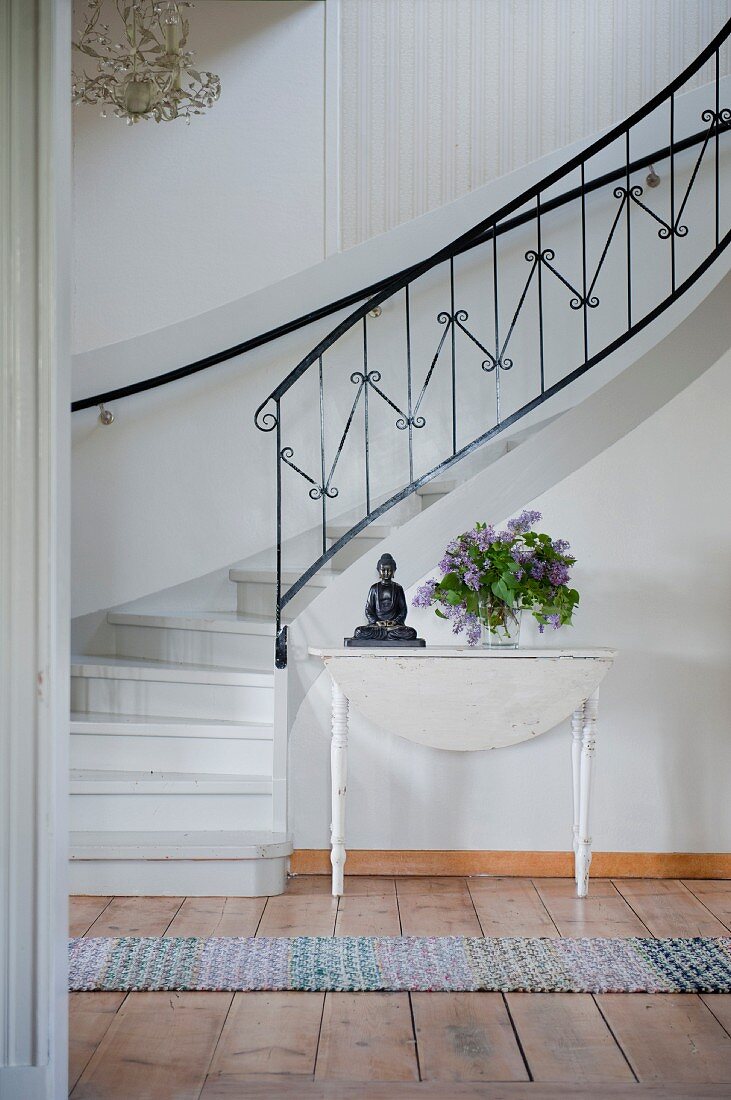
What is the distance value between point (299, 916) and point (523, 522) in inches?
50.8

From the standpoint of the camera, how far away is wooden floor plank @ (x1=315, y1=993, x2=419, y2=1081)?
6.24ft

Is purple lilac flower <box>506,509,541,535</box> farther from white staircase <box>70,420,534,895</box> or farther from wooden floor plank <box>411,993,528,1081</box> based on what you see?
wooden floor plank <box>411,993,528,1081</box>

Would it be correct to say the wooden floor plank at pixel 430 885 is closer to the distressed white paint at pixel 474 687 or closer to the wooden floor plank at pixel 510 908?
the wooden floor plank at pixel 510 908

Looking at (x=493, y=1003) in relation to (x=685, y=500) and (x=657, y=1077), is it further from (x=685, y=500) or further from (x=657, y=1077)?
(x=685, y=500)

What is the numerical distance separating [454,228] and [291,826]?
2.64 meters

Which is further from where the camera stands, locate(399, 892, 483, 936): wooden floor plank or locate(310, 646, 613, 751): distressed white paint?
locate(310, 646, 613, 751): distressed white paint

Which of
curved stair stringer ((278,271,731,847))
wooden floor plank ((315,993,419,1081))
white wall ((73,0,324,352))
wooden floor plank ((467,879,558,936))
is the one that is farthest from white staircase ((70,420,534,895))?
white wall ((73,0,324,352))

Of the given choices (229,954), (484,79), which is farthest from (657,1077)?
(484,79)

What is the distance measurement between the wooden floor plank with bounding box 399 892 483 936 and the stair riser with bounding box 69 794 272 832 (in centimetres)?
50

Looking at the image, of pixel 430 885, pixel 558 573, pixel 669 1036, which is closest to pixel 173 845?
pixel 430 885

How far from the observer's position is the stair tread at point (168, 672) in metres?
3.41

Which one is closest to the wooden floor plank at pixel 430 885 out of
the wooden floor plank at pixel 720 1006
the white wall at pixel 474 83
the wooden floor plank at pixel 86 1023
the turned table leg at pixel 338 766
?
the turned table leg at pixel 338 766

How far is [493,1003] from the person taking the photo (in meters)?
2.22

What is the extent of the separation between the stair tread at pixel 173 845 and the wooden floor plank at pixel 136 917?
0.42ft
